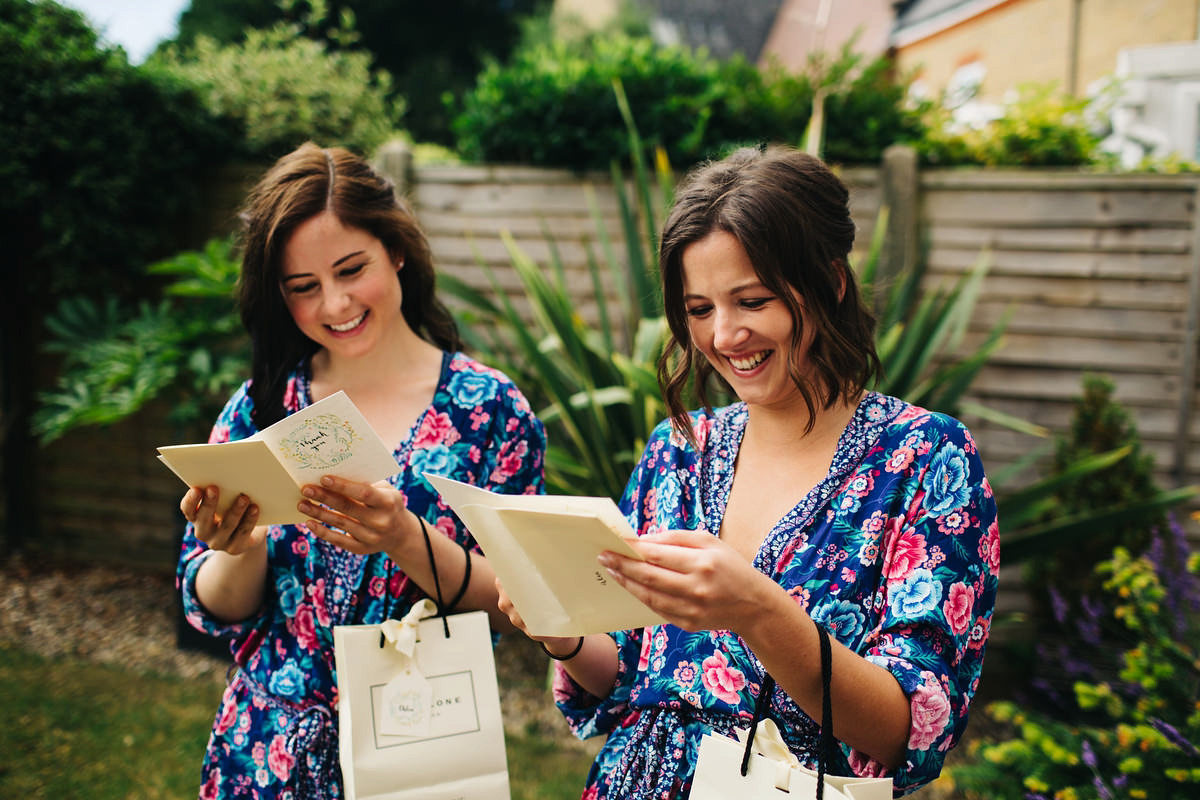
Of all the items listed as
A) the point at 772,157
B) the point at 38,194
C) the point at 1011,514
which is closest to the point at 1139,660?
the point at 1011,514

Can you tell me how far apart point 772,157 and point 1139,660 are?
6.38 feet

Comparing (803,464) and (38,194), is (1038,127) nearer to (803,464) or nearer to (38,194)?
(803,464)

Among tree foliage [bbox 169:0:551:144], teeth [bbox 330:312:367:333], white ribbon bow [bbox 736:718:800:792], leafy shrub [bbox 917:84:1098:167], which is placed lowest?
white ribbon bow [bbox 736:718:800:792]

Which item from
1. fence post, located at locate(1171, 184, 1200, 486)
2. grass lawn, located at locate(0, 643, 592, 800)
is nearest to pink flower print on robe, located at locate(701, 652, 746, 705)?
grass lawn, located at locate(0, 643, 592, 800)

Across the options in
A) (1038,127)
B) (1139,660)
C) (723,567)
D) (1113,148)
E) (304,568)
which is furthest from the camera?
(1113,148)

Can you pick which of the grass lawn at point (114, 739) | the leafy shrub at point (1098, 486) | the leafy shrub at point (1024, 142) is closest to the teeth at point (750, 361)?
the grass lawn at point (114, 739)

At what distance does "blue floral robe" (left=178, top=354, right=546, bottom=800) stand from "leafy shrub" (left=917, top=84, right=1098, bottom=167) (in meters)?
3.17

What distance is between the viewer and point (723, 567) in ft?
3.28

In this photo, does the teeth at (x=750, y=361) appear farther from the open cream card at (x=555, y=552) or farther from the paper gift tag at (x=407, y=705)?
the paper gift tag at (x=407, y=705)

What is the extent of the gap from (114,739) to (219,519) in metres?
2.49

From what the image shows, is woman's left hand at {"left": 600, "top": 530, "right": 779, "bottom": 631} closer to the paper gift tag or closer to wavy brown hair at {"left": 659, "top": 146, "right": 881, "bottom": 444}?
wavy brown hair at {"left": 659, "top": 146, "right": 881, "bottom": 444}

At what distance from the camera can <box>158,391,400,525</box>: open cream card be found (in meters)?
1.28

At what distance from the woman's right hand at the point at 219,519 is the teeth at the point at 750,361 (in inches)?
32.4

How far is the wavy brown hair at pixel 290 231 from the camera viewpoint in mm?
1636
